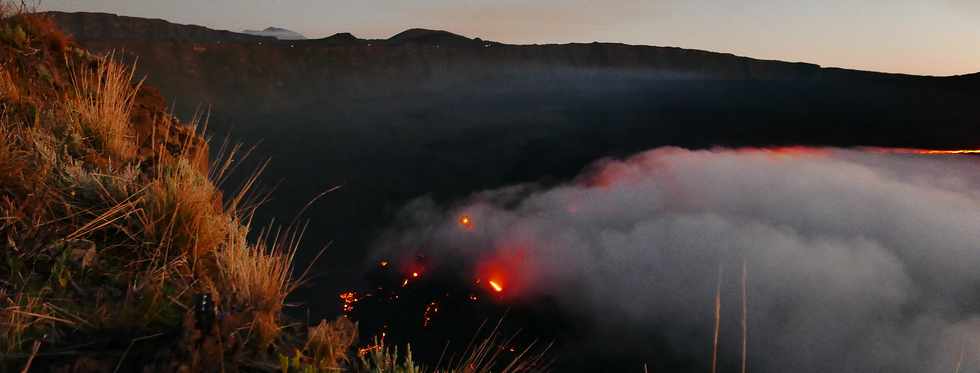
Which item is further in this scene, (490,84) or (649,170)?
(649,170)

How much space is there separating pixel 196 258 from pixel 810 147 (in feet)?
589

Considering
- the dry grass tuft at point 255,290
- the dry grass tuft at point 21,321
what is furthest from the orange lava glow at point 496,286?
the dry grass tuft at point 21,321

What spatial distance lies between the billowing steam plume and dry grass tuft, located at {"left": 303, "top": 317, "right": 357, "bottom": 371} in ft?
244

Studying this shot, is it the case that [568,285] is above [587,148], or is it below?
below

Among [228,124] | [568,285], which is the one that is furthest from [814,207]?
[228,124]

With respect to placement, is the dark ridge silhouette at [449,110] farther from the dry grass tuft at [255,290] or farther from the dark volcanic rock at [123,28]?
the dry grass tuft at [255,290]

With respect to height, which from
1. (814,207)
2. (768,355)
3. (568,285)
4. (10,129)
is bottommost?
(768,355)

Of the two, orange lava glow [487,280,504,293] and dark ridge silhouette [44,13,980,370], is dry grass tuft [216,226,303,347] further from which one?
orange lava glow [487,280,504,293]

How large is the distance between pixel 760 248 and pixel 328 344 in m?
137

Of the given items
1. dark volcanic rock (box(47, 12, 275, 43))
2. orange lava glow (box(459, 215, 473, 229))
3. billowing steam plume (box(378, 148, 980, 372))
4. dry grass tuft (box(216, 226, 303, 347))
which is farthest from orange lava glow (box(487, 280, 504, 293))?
dry grass tuft (box(216, 226, 303, 347))

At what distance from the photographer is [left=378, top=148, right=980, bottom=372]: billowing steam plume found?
90.4 m

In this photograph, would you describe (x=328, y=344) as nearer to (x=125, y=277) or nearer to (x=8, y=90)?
(x=125, y=277)

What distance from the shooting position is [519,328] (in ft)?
222

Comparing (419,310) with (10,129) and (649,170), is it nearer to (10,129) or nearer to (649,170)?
(10,129)
